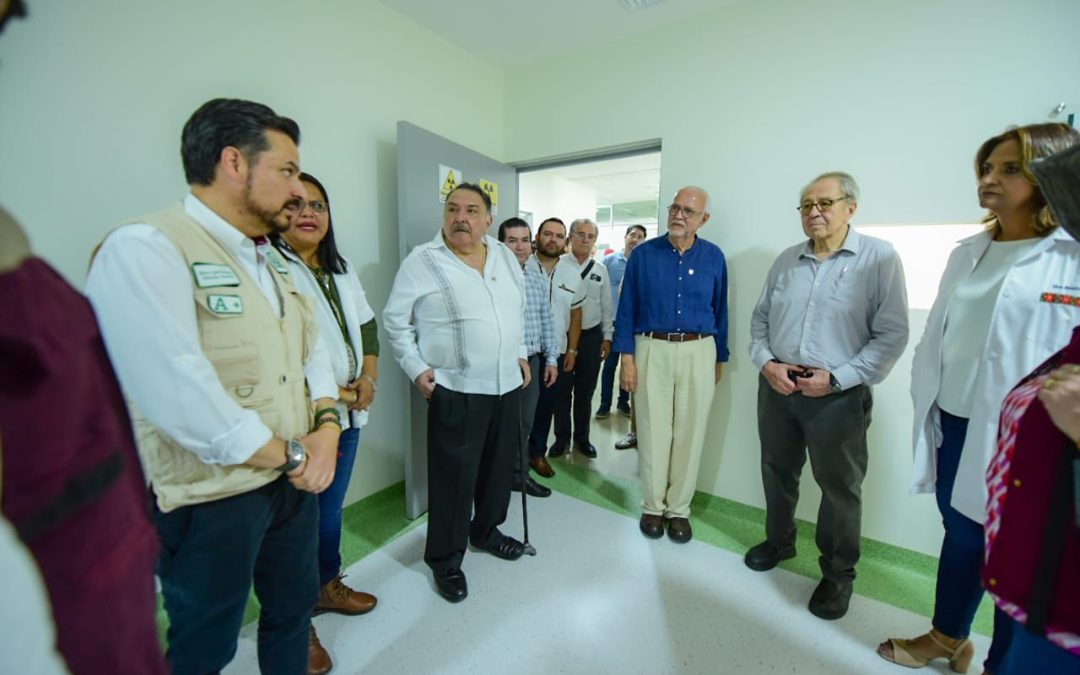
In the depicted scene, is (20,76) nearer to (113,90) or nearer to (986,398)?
(113,90)

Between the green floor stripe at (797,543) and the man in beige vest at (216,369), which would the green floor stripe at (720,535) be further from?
the man in beige vest at (216,369)

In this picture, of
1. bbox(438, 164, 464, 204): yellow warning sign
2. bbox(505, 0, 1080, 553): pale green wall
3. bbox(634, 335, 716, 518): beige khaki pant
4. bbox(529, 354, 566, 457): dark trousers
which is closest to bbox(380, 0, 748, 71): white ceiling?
bbox(505, 0, 1080, 553): pale green wall

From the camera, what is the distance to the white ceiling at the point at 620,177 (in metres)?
5.96

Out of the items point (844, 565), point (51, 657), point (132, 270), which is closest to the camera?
point (51, 657)

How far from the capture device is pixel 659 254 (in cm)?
215

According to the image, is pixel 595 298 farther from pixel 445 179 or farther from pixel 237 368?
pixel 237 368

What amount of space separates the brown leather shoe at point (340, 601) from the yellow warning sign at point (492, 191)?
2.16 m

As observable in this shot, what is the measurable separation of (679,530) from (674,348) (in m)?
0.94

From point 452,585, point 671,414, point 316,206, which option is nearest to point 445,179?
point 316,206

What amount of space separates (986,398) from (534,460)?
2.24 meters

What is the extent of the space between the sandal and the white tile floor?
0.03m

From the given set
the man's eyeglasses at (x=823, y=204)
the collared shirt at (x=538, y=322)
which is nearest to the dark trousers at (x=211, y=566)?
the collared shirt at (x=538, y=322)

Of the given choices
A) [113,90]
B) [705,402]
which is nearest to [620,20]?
[705,402]

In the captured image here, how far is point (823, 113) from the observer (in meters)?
2.04
